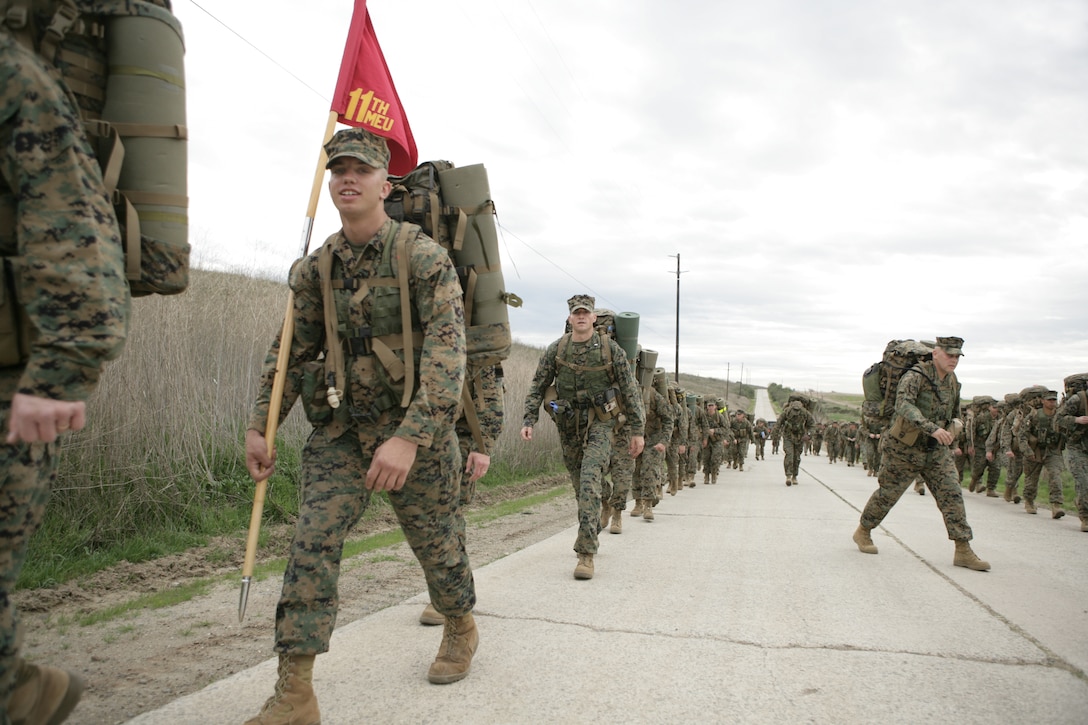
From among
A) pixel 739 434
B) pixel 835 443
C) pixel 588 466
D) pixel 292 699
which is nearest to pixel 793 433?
pixel 739 434

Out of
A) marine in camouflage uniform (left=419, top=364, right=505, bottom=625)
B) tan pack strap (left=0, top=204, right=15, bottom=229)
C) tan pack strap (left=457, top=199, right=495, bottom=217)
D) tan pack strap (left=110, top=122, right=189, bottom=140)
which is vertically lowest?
marine in camouflage uniform (left=419, top=364, right=505, bottom=625)

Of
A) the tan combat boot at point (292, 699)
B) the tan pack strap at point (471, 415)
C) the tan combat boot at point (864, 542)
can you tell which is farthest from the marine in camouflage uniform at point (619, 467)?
the tan combat boot at point (292, 699)

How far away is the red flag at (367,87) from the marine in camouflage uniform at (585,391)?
7.54ft

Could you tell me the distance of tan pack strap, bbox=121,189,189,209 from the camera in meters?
2.39

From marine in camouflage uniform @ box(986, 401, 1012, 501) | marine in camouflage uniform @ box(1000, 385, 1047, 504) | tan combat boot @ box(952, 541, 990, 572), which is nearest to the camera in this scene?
tan combat boot @ box(952, 541, 990, 572)

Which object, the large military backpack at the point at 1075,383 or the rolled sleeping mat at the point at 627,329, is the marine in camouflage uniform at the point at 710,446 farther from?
the rolled sleeping mat at the point at 627,329

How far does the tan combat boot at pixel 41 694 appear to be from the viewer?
2092 millimetres

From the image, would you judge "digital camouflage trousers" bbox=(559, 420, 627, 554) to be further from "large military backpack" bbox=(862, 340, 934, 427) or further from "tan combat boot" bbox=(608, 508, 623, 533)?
"large military backpack" bbox=(862, 340, 934, 427)

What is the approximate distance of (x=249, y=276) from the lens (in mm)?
10914

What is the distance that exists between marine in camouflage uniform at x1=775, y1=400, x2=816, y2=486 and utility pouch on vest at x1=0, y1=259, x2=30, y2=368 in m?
18.8

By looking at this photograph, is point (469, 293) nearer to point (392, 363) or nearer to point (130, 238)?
point (392, 363)

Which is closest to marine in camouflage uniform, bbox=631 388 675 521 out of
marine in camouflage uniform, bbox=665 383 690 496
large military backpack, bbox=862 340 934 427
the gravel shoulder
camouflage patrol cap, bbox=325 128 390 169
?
large military backpack, bbox=862 340 934 427

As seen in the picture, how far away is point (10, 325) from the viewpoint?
199cm

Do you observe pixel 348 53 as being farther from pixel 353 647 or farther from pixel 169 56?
pixel 353 647
